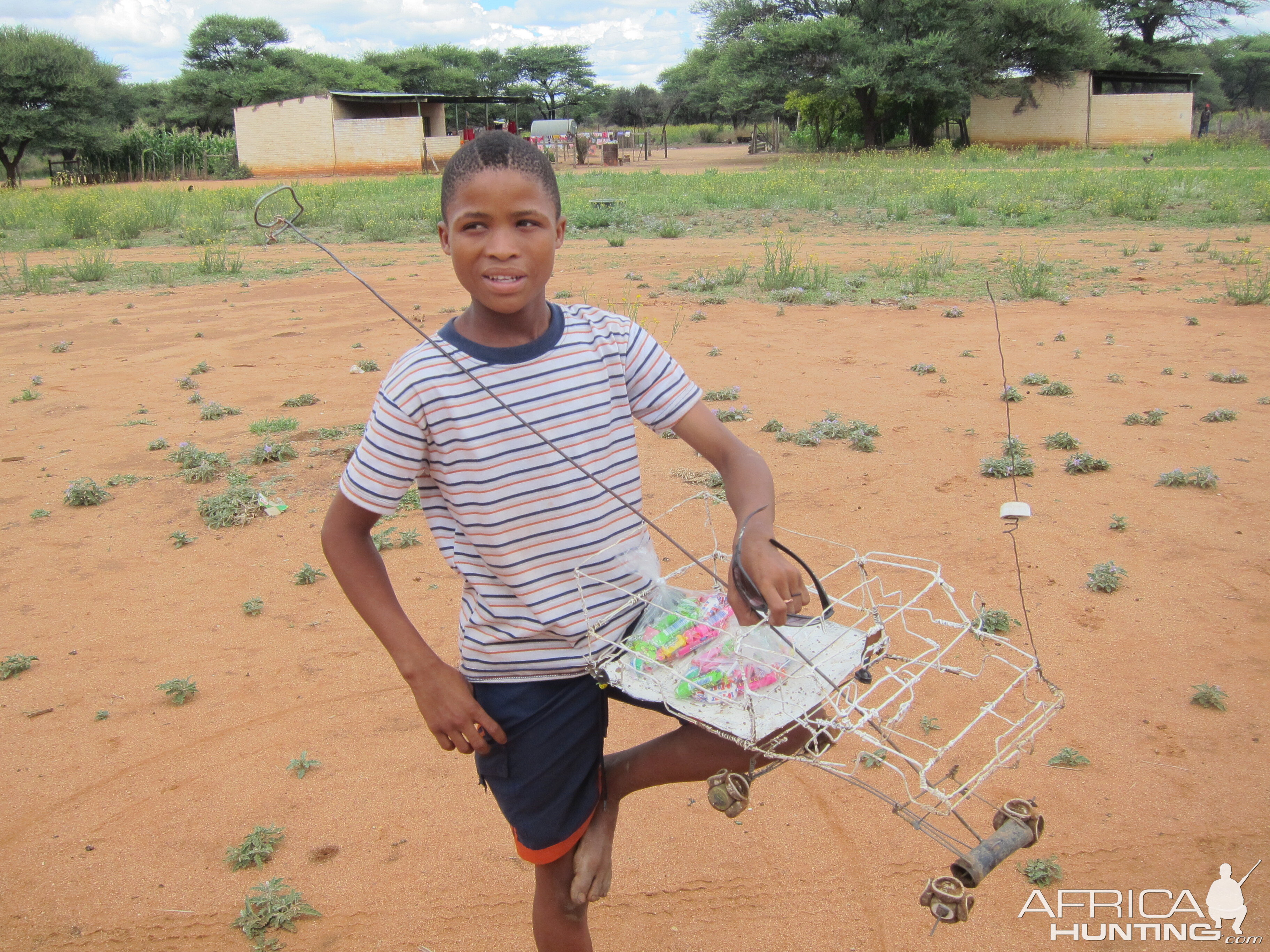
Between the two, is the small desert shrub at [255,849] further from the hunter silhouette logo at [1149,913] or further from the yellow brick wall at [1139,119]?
the yellow brick wall at [1139,119]

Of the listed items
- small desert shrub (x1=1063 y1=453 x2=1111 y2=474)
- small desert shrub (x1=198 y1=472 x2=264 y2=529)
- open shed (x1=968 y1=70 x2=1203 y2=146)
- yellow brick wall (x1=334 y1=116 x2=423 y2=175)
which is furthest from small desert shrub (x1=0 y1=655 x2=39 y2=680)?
open shed (x1=968 y1=70 x2=1203 y2=146)

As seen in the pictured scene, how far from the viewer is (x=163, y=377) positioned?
7.70 metres

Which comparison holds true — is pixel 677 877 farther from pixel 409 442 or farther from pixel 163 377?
pixel 163 377

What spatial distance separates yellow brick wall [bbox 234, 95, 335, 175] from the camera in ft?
104

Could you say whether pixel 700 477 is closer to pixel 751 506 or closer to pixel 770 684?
pixel 751 506

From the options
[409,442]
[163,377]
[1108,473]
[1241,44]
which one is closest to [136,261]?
[163,377]

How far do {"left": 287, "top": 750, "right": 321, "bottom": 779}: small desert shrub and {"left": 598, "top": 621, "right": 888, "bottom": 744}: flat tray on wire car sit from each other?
173cm

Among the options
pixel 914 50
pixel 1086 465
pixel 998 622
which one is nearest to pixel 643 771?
pixel 998 622

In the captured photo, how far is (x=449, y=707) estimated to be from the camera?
5.20ft

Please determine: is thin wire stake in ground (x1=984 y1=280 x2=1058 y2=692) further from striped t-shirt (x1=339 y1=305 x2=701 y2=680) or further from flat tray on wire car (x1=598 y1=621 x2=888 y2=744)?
striped t-shirt (x1=339 y1=305 x2=701 y2=680)

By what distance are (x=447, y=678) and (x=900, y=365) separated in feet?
20.3

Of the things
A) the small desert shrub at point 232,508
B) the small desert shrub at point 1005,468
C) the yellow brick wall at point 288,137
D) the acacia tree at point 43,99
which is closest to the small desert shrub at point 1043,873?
the small desert shrub at point 1005,468

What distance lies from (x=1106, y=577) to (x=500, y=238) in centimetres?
318

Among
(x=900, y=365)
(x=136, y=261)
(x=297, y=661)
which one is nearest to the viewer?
(x=297, y=661)
